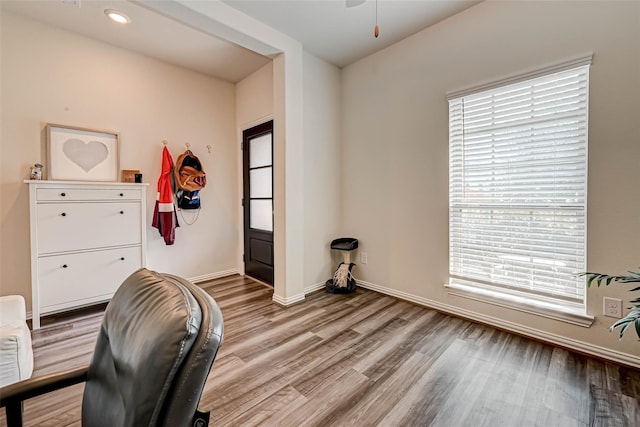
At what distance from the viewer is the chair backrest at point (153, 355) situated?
1.72 ft

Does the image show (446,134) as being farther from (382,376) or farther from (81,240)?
(81,240)

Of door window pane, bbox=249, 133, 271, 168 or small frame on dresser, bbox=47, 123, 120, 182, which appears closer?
small frame on dresser, bbox=47, 123, 120, 182

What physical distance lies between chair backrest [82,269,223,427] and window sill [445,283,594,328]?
2.42 m

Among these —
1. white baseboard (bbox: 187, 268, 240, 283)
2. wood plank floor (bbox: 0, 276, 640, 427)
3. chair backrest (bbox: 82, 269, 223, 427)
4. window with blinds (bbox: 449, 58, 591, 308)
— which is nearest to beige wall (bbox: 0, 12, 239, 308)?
white baseboard (bbox: 187, 268, 240, 283)

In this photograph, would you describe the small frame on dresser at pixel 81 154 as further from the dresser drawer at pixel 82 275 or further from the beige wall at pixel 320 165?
the beige wall at pixel 320 165

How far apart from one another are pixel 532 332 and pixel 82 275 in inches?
150

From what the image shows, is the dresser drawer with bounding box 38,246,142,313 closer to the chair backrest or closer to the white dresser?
the white dresser

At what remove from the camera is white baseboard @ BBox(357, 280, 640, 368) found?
179 cm

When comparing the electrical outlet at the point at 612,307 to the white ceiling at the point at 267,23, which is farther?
the white ceiling at the point at 267,23

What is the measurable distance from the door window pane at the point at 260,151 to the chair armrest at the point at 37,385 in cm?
284

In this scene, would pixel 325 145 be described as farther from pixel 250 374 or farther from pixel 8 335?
pixel 8 335

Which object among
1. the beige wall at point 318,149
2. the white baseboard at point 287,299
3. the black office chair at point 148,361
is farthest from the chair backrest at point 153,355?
the beige wall at point 318,149

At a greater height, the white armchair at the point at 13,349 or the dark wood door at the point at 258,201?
the dark wood door at the point at 258,201

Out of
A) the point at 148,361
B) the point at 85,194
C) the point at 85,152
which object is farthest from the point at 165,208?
the point at 148,361
